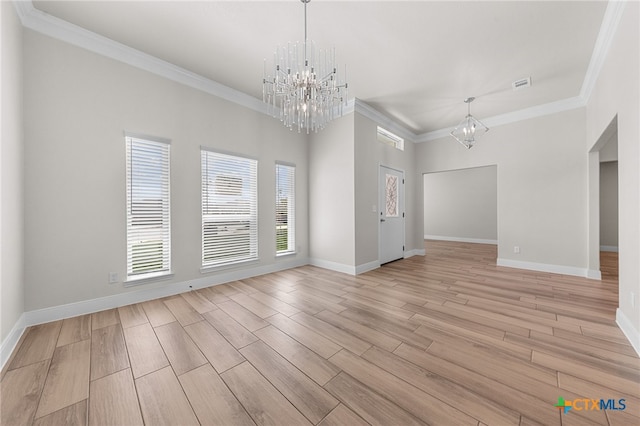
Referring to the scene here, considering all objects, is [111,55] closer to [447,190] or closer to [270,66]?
[270,66]

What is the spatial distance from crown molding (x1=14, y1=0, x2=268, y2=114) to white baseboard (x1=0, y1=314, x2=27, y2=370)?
9.10 ft

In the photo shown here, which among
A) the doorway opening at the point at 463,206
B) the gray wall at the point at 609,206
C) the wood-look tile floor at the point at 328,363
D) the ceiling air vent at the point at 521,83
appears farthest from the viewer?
the doorway opening at the point at 463,206

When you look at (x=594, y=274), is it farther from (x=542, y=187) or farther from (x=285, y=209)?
(x=285, y=209)

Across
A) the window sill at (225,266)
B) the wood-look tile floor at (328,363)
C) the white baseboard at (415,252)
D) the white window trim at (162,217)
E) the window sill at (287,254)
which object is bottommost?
the wood-look tile floor at (328,363)

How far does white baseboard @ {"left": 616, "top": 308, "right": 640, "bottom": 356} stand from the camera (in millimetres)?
1822

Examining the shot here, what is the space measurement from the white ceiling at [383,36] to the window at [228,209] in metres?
1.25

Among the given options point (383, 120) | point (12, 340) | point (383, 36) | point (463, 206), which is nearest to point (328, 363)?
point (12, 340)

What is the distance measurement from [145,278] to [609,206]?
1087 centimetres

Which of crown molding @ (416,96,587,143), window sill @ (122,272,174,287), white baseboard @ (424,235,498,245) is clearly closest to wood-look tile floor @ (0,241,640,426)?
window sill @ (122,272,174,287)

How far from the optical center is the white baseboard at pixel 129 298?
2.29m

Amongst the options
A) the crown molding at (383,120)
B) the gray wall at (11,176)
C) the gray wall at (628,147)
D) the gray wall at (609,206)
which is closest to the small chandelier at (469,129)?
the crown molding at (383,120)

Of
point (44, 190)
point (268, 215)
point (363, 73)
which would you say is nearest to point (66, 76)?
point (44, 190)

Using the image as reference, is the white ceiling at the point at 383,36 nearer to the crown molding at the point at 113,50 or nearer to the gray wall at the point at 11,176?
the crown molding at the point at 113,50

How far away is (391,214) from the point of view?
17.0ft
